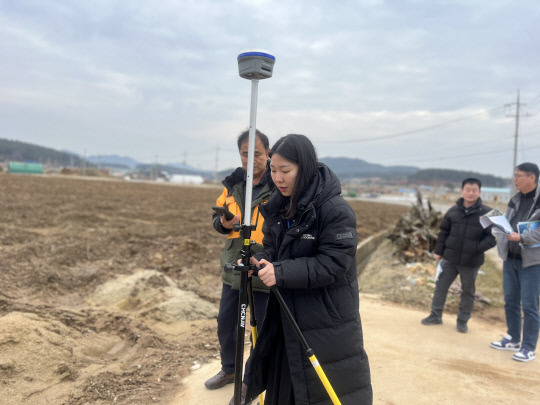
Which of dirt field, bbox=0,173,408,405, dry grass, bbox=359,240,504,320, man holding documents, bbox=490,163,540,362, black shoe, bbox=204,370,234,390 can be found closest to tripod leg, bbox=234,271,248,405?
black shoe, bbox=204,370,234,390

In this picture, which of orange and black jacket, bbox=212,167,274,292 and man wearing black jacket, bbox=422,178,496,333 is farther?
man wearing black jacket, bbox=422,178,496,333

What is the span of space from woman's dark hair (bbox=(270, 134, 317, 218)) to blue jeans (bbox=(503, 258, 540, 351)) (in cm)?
316

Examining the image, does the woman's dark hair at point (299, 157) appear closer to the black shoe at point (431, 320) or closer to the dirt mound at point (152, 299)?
the dirt mound at point (152, 299)

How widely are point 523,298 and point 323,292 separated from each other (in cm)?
305

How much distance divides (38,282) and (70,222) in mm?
6387

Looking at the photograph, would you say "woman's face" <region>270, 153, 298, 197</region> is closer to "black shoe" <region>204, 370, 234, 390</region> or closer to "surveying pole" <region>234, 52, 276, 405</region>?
"surveying pole" <region>234, 52, 276, 405</region>

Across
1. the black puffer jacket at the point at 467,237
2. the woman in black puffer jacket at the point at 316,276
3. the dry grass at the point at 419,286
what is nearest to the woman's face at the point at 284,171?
the woman in black puffer jacket at the point at 316,276

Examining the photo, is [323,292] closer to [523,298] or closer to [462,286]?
[523,298]

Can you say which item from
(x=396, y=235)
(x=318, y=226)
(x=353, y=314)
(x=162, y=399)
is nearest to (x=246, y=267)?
(x=318, y=226)

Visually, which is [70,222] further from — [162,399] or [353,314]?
[353,314]

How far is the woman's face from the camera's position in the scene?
6.45ft

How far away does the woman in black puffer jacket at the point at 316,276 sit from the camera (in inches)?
74.4

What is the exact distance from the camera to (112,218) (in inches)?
539

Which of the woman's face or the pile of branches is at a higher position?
the woman's face
